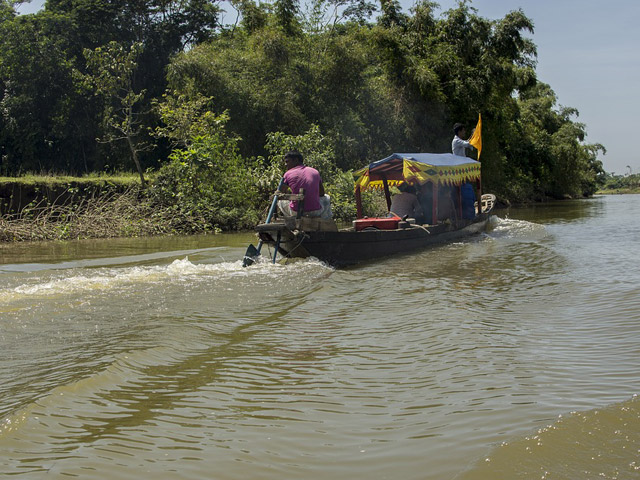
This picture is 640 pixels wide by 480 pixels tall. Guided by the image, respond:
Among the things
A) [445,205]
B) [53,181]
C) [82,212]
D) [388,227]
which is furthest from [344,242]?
[53,181]

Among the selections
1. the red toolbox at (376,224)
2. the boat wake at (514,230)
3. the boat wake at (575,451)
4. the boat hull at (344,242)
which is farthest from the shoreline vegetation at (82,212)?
the boat wake at (575,451)

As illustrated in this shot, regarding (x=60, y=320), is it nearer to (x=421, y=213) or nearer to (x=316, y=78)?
(x=421, y=213)

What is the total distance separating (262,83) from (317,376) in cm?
2228

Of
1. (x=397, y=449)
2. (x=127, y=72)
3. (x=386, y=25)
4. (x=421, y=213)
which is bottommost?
(x=397, y=449)

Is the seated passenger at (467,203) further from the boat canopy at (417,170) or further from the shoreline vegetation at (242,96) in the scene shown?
the shoreline vegetation at (242,96)

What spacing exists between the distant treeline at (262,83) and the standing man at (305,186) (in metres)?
9.29

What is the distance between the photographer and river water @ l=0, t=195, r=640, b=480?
280cm

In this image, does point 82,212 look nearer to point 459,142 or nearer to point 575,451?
point 459,142

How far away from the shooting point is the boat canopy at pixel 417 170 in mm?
11578

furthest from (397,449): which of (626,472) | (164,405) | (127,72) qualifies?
(127,72)

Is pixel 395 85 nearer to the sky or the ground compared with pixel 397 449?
nearer to the sky

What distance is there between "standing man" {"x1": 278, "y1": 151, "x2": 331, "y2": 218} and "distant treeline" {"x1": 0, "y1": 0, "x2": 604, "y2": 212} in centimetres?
929

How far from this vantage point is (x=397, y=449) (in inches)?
113

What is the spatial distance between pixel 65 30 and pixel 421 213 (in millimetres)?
23856
